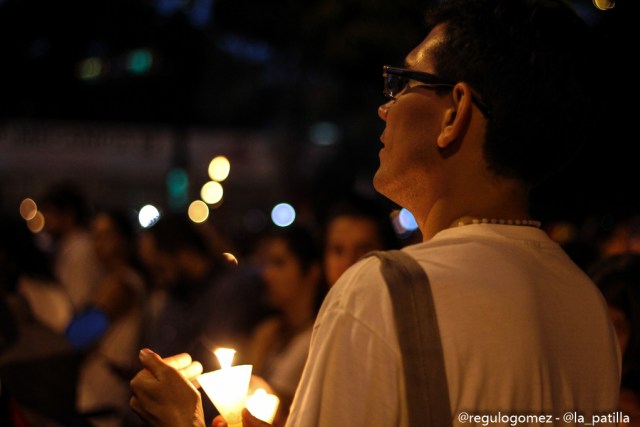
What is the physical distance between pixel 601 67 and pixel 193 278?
5403 mm

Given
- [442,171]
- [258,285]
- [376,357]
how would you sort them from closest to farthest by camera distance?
[376,357]
[442,171]
[258,285]

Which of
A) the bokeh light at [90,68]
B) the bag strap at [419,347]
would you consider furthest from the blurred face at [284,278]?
the bokeh light at [90,68]

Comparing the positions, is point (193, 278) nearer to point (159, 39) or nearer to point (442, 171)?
point (442, 171)

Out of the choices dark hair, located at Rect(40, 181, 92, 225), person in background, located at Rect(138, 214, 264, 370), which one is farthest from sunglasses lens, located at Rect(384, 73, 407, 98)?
dark hair, located at Rect(40, 181, 92, 225)

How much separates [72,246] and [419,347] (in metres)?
8.03

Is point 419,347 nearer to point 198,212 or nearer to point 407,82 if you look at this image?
point 407,82

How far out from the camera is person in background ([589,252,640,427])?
132 inches

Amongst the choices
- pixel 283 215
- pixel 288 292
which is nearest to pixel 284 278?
pixel 288 292

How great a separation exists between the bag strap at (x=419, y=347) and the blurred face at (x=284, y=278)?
11.6 feet

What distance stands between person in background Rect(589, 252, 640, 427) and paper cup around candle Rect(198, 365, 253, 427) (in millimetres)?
1923

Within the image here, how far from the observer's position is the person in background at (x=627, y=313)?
3359 mm

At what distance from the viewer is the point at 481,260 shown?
5.15 ft

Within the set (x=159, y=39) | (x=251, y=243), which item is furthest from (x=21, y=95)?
(x=251, y=243)

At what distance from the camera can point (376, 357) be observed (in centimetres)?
142
